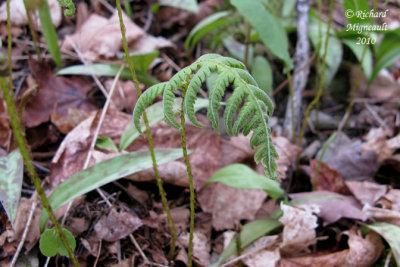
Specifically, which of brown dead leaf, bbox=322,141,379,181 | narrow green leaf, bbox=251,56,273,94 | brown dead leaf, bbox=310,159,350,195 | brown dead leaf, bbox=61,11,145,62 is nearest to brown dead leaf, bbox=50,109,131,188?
brown dead leaf, bbox=61,11,145,62

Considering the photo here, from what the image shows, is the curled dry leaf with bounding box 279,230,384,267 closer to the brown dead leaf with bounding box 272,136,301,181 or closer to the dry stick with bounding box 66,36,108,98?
the brown dead leaf with bounding box 272,136,301,181

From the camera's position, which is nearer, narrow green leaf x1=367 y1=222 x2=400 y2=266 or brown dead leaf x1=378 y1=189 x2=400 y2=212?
narrow green leaf x1=367 y1=222 x2=400 y2=266

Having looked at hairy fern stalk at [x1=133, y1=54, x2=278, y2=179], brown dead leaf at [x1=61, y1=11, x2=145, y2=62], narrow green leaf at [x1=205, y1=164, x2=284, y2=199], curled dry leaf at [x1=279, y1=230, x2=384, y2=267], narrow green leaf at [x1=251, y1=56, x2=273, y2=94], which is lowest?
curled dry leaf at [x1=279, y1=230, x2=384, y2=267]

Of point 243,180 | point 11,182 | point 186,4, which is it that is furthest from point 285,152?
point 11,182

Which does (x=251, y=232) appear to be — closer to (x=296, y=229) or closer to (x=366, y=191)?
(x=296, y=229)

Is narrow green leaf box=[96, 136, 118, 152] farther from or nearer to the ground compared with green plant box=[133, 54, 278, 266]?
nearer to the ground

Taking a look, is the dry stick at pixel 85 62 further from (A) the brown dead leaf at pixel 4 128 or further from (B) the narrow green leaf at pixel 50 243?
(B) the narrow green leaf at pixel 50 243
